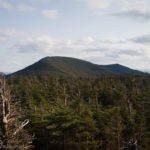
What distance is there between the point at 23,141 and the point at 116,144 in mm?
55465

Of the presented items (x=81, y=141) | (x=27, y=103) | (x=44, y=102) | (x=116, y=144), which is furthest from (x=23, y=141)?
(x=44, y=102)

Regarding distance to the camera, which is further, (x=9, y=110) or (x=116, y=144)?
(x=116, y=144)

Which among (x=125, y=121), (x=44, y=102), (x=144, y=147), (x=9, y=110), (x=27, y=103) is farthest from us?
(x=44, y=102)

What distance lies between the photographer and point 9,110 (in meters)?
18.9

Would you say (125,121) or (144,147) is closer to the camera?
(144,147)

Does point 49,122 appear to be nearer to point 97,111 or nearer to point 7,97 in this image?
point 97,111

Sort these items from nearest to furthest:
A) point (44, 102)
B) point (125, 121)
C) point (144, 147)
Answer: point (144, 147) < point (125, 121) < point (44, 102)

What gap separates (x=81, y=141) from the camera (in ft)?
221

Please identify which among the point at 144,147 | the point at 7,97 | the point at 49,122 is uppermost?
the point at 7,97

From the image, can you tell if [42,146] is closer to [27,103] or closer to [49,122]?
[49,122]

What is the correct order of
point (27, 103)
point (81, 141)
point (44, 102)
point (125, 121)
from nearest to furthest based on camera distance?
point (81, 141), point (125, 121), point (27, 103), point (44, 102)

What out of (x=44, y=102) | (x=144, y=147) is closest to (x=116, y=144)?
(x=144, y=147)

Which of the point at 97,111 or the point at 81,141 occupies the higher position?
the point at 97,111

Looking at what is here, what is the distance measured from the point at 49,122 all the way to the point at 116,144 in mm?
12827
